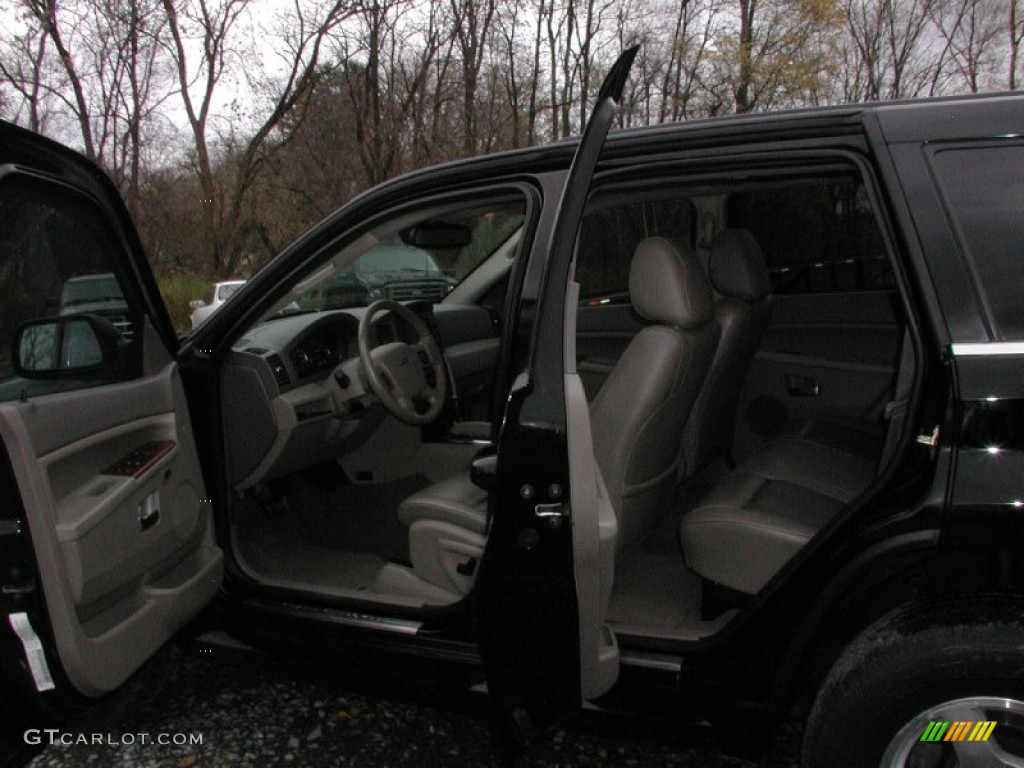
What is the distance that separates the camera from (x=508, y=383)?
75.4 inches

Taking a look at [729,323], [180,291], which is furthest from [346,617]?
[180,291]

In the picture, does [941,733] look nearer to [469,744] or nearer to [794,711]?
[794,711]

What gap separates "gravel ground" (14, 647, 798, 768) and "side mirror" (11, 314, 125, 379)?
0.94 metres

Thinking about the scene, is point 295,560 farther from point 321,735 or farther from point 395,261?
point 395,261

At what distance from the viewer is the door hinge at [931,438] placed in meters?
1.44

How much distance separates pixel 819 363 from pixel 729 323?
1205 millimetres

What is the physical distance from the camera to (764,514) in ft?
6.80

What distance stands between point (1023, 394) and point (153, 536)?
1983 millimetres

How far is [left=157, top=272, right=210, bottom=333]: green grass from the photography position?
1666 centimetres

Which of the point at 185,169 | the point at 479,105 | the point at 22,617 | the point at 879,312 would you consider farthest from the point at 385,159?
the point at 22,617

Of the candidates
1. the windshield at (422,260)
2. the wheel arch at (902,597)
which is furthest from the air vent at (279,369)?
the wheel arch at (902,597)

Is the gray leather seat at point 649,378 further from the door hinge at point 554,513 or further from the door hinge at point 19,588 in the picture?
the door hinge at point 19,588

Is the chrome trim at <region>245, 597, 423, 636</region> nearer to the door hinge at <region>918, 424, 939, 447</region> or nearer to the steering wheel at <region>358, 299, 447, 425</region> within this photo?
the steering wheel at <region>358, 299, 447, 425</region>

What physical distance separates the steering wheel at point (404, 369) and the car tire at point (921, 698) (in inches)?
67.8
